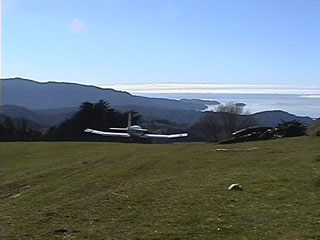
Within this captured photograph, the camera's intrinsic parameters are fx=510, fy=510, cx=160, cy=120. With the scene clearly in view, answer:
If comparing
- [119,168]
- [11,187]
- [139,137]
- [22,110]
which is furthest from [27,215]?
[22,110]

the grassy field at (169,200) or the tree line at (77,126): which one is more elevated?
the grassy field at (169,200)

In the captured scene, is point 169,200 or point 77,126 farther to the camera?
point 77,126

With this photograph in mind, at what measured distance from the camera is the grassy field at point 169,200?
8945mm

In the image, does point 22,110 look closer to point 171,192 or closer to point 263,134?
point 263,134

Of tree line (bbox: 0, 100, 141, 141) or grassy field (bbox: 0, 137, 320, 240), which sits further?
tree line (bbox: 0, 100, 141, 141)

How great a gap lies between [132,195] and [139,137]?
147 ft

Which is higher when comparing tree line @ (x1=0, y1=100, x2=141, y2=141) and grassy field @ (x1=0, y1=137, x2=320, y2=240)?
grassy field @ (x1=0, y1=137, x2=320, y2=240)

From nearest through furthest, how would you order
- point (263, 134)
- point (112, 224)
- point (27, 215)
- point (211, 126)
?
point (112, 224) < point (27, 215) < point (263, 134) < point (211, 126)

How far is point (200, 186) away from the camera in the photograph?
13.4 metres

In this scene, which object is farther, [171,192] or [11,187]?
[11,187]

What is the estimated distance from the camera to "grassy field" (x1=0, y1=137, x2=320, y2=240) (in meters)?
8.95

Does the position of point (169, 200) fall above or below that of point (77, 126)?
above

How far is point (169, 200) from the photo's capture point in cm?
1177

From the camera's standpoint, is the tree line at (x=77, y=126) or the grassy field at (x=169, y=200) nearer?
the grassy field at (x=169, y=200)
